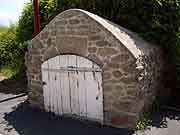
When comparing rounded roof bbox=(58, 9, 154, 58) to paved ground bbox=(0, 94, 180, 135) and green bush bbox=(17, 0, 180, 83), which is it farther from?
paved ground bbox=(0, 94, 180, 135)

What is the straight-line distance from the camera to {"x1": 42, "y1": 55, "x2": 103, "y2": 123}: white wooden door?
7910mm

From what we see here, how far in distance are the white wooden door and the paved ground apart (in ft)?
1.06

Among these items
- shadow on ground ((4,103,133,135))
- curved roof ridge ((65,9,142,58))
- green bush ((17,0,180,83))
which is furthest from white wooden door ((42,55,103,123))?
green bush ((17,0,180,83))

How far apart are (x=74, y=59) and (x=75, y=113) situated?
63.3 inches

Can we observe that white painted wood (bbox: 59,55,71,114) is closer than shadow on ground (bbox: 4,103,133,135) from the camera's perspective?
No

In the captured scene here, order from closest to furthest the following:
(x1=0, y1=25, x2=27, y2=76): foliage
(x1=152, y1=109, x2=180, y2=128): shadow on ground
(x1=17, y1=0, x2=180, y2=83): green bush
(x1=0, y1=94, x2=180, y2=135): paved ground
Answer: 1. (x1=0, y1=94, x2=180, y2=135): paved ground
2. (x1=152, y1=109, x2=180, y2=128): shadow on ground
3. (x1=17, y1=0, x2=180, y2=83): green bush
4. (x1=0, y1=25, x2=27, y2=76): foliage

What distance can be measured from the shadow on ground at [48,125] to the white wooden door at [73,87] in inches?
11.2

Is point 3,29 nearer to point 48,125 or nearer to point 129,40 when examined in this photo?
point 48,125

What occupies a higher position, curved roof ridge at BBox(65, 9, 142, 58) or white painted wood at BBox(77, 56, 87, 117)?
curved roof ridge at BBox(65, 9, 142, 58)

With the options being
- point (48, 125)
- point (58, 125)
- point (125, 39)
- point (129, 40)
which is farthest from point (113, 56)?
point (48, 125)

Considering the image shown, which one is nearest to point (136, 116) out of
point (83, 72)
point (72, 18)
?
point (83, 72)

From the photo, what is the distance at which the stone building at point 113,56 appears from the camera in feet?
24.2

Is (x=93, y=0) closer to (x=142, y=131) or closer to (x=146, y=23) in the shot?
(x=146, y=23)

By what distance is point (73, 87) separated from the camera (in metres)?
8.34
